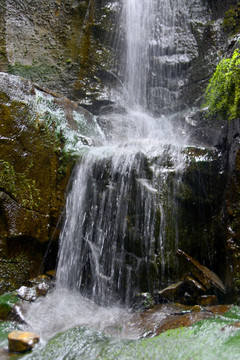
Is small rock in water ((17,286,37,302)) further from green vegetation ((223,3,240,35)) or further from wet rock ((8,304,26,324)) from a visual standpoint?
green vegetation ((223,3,240,35))

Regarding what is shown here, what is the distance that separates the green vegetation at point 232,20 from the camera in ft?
26.6

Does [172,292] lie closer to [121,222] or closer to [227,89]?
[121,222]

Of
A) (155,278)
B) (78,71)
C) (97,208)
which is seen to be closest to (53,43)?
(78,71)

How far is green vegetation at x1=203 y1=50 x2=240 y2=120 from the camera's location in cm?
451

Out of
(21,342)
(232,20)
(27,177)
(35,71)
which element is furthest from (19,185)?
(232,20)

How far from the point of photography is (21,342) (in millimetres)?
2947

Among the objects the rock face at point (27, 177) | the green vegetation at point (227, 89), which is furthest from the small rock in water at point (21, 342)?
the green vegetation at point (227, 89)

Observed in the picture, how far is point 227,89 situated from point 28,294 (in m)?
4.47

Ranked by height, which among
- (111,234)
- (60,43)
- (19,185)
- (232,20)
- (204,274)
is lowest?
(204,274)

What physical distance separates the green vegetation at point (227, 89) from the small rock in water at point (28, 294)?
404 centimetres

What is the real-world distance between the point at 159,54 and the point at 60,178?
593 cm

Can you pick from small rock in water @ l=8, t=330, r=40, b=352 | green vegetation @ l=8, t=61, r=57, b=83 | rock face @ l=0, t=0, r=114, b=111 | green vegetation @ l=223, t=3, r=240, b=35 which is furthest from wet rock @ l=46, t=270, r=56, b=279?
green vegetation @ l=223, t=3, r=240, b=35

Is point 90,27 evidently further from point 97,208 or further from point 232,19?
point 97,208

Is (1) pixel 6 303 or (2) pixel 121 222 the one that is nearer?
(1) pixel 6 303
